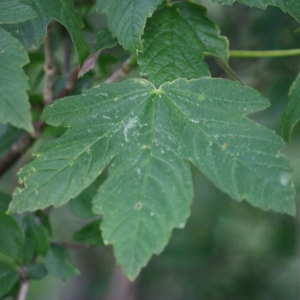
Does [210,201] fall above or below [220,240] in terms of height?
above

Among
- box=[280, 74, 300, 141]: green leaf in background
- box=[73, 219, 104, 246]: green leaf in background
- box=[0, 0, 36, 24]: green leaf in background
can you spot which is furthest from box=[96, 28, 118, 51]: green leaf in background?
box=[73, 219, 104, 246]: green leaf in background

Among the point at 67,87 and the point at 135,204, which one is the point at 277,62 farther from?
the point at 135,204

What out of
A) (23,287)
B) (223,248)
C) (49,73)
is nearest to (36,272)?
(23,287)

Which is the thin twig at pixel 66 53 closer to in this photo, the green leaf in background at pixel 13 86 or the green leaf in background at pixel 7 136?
the green leaf in background at pixel 7 136

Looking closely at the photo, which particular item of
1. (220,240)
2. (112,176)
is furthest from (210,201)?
(112,176)

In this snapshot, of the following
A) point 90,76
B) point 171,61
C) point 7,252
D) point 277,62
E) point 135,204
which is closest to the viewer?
point 135,204

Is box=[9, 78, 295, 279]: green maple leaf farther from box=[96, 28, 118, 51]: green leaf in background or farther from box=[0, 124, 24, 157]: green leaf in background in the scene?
box=[0, 124, 24, 157]: green leaf in background
